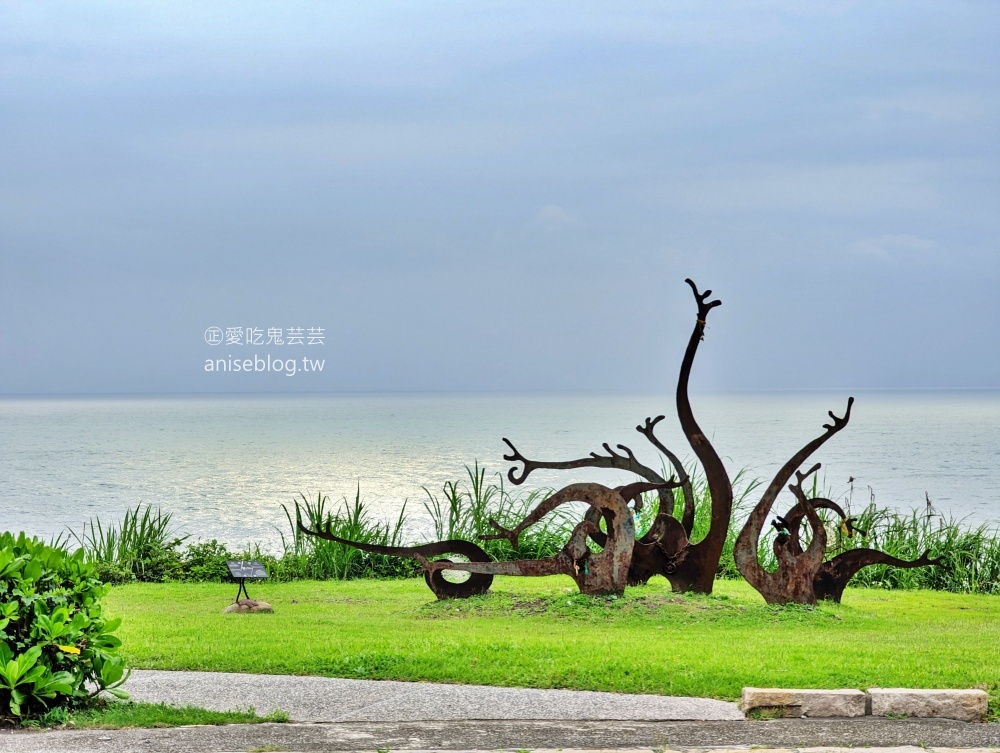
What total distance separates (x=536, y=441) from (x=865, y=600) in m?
48.3

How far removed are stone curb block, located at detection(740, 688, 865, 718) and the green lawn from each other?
18.3 inches

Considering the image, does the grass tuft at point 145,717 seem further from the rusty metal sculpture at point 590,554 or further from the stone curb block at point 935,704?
the rusty metal sculpture at point 590,554

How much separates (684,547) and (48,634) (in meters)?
6.35

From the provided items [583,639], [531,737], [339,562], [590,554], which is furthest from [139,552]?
[531,737]

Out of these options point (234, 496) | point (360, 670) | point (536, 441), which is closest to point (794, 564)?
point (360, 670)

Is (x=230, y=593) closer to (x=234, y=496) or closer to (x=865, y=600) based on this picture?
(x=865, y=600)

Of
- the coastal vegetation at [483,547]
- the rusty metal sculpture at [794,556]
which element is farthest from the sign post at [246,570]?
the rusty metal sculpture at [794,556]

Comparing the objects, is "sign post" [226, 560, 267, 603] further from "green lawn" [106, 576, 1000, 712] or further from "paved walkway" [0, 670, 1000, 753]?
"paved walkway" [0, 670, 1000, 753]

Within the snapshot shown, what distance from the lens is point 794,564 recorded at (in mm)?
10508

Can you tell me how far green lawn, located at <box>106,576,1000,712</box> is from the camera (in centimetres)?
708

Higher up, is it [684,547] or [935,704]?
[684,547]

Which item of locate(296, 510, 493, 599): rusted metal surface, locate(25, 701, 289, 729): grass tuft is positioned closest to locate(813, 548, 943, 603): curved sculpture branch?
locate(296, 510, 493, 599): rusted metal surface

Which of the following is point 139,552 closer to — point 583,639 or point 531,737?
point 583,639

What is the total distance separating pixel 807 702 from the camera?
246 inches
